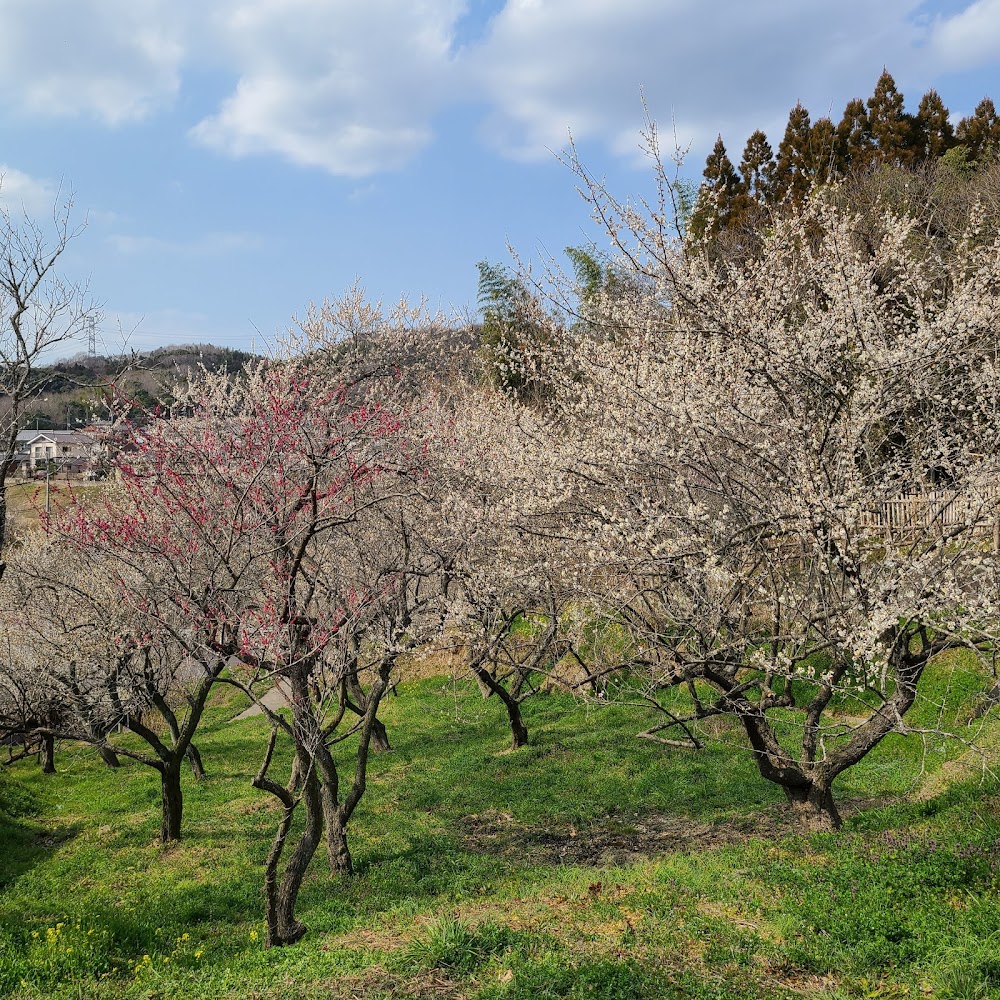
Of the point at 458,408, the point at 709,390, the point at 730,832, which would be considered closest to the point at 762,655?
the point at 709,390

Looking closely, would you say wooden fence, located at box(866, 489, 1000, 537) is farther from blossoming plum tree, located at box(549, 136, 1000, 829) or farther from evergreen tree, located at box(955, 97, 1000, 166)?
evergreen tree, located at box(955, 97, 1000, 166)

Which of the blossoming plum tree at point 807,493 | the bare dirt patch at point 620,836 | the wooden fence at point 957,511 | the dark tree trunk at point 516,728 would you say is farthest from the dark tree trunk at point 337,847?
the wooden fence at point 957,511

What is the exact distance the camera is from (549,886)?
7.11 m

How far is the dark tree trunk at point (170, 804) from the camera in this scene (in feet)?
34.5

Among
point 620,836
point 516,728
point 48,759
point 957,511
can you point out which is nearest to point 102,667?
point 48,759

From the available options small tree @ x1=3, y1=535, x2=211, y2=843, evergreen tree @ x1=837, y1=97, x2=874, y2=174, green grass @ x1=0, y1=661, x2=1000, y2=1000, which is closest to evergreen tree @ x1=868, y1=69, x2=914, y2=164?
evergreen tree @ x1=837, y1=97, x2=874, y2=174

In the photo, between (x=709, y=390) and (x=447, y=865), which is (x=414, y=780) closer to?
(x=447, y=865)

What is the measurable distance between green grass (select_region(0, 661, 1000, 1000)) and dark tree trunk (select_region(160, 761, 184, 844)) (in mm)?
246

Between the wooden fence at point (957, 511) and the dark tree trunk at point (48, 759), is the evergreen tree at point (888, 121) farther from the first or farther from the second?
the dark tree trunk at point (48, 759)

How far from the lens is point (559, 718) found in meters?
15.0

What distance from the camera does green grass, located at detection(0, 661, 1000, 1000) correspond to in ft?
15.9

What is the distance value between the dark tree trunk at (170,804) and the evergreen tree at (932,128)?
117ft

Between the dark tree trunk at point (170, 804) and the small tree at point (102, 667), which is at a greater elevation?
the small tree at point (102, 667)

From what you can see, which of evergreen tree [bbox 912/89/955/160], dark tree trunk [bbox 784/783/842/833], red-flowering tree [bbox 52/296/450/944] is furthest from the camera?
evergreen tree [bbox 912/89/955/160]
